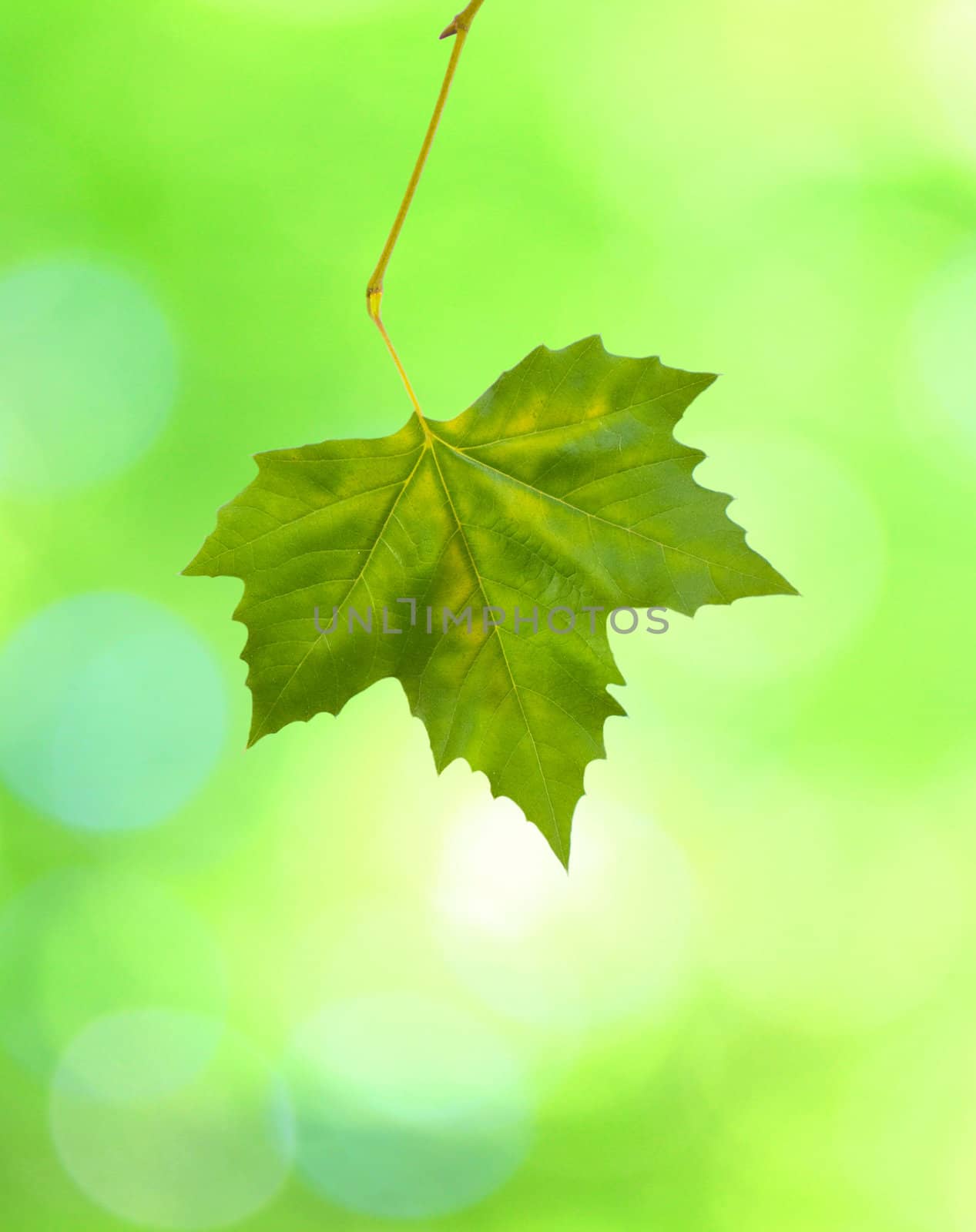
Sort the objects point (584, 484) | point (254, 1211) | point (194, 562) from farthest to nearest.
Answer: point (254, 1211) → point (584, 484) → point (194, 562)

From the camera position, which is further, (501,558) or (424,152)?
(501,558)

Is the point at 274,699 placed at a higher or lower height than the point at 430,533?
lower

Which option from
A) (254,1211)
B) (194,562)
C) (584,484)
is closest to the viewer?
(194,562)

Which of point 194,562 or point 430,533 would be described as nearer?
point 194,562

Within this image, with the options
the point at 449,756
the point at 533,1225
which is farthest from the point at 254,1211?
the point at 449,756

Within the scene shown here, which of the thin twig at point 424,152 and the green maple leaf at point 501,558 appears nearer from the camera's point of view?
the thin twig at point 424,152

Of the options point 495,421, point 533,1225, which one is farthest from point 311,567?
point 533,1225

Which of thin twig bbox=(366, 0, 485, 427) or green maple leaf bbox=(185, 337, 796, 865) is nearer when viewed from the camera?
thin twig bbox=(366, 0, 485, 427)

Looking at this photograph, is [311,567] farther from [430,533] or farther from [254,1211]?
[254,1211]
